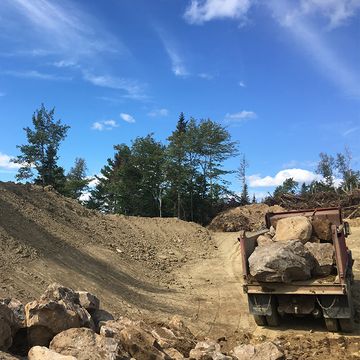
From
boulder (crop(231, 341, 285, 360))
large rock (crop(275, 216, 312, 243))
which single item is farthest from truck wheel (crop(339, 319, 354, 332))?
boulder (crop(231, 341, 285, 360))

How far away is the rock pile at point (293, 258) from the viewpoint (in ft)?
26.6

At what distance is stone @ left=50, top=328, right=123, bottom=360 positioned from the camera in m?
4.25

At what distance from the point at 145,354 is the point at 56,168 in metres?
36.5

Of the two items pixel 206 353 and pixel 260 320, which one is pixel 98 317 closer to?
pixel 206 353

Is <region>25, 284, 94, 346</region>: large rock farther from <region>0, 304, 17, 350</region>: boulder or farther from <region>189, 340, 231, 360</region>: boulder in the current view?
<region>189, 340, 231, 360</region>: boulder

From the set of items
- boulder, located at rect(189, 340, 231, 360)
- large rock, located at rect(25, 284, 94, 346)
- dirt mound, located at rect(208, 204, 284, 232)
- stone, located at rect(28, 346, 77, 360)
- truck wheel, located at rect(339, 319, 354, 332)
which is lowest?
truck wheel, located at rect(339, 319, 354, 332)

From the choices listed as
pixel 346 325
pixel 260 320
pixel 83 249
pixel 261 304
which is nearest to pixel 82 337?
pixel 261 304

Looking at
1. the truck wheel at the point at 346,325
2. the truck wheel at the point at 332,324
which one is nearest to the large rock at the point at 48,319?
the truck wheel at the point at 332,324

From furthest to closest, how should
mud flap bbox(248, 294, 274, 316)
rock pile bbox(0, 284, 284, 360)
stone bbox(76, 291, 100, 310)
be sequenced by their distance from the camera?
mud flap bbox(248, 294, 274, 316)
stone bbox(76, 291, 100, 310)
rock pile bbox(0, 284, 284, 360)

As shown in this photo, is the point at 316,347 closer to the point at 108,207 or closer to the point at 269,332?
the point at 269,332

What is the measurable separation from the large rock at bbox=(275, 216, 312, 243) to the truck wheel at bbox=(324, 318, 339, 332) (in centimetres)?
172

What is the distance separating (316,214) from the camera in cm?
1054

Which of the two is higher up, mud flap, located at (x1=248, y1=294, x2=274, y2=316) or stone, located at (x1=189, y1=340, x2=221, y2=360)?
mud flap, located at (x1=248, y1=294, x2=274, y2=316)

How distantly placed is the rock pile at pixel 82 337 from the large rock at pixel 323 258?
120 inches
